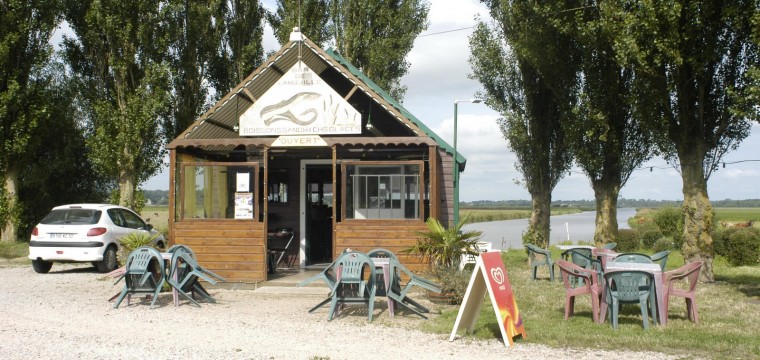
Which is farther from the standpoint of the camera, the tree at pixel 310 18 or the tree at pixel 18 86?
the tree at pixel 310 18

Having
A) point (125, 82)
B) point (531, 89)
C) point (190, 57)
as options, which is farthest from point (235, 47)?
point (531, 89)

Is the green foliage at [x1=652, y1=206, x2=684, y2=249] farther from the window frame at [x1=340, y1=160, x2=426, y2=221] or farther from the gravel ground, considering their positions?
the gravel ground

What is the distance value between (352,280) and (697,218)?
8.16m

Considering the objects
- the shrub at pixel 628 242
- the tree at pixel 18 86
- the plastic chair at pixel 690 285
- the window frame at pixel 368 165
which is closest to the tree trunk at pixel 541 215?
the window frame at pixel 368 165

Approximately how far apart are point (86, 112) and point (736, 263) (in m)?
22.5

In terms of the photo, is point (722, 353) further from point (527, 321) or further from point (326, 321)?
point (326, 321)

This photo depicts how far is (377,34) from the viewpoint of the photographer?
24.9 m

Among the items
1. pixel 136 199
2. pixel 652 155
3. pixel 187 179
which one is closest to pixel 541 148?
pixel 652 155

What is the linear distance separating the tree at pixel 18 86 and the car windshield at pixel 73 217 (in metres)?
7.81

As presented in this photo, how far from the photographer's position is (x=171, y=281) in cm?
1009

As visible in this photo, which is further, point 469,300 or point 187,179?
point 187,179

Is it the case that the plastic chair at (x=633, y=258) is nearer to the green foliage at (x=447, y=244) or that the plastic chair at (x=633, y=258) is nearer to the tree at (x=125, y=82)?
the green foliage at (x=447, y=244)

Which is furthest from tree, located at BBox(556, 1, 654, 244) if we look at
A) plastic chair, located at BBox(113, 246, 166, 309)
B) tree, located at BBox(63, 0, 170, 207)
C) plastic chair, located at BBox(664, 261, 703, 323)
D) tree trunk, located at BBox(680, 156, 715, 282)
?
tree, located at BBox(63, 0, 170, 207)

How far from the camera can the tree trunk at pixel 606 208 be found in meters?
18.5
